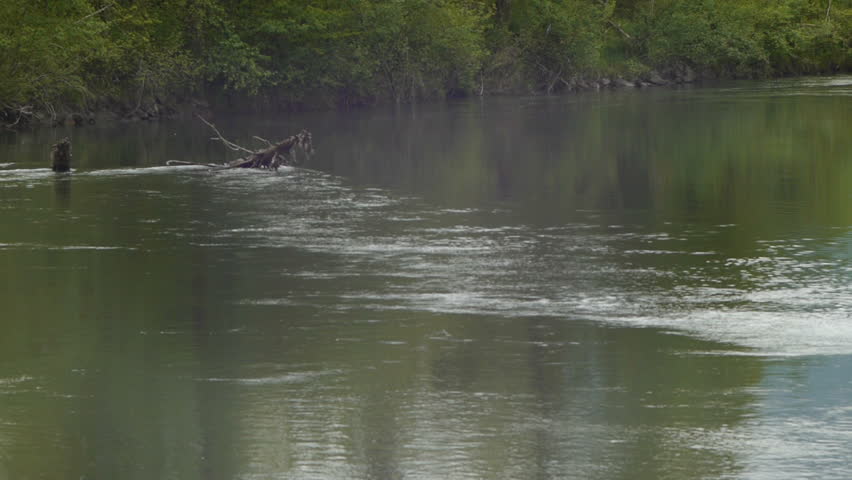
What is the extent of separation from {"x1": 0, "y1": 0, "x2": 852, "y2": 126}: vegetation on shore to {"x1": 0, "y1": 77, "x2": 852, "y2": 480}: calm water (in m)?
20.7

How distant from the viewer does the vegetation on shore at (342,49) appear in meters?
47.1

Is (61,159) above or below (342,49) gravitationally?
below

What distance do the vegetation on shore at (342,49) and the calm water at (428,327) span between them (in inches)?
814

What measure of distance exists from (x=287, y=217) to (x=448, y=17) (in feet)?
146

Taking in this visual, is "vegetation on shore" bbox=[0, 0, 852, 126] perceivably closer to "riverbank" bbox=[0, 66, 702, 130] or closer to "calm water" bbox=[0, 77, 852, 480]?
"riverbank" bbox=[0, 66, 702, 130]

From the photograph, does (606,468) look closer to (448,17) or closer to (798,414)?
(798,414)

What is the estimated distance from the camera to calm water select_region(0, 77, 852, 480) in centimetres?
828

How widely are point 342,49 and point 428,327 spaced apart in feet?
160

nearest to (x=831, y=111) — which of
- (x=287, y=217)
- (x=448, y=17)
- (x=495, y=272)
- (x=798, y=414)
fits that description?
(x=448, y=17)

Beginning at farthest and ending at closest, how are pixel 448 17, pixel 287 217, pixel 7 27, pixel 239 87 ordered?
pixel 448 17
pixel 239 87
pixel 7 27
pixel 287 217

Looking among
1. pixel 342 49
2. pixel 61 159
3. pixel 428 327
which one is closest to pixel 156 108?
pixel 342 49

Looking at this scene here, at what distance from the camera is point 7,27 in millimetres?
44344

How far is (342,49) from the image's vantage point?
59.6 metres

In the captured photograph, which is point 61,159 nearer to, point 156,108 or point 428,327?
point 428,327
